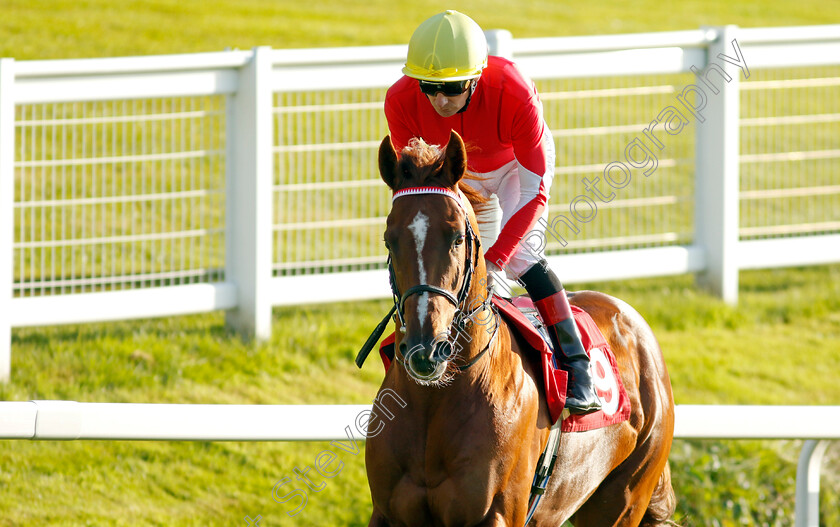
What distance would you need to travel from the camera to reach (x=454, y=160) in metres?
2.80

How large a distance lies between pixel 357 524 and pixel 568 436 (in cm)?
188

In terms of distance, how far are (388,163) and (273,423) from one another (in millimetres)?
971

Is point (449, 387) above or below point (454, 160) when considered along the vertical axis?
below

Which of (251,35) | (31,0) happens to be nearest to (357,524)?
(251,35)

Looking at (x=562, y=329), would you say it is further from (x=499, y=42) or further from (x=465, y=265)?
(x=499, y=42)

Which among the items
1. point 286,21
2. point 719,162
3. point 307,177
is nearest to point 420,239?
point 307,177

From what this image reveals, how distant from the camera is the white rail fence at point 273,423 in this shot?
3012 mm

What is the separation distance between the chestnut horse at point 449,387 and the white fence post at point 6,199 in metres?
2.88

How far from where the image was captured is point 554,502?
332cm

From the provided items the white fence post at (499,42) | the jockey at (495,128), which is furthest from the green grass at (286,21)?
the jockey at (495,128)

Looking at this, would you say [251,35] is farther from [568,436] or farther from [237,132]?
[568,436]

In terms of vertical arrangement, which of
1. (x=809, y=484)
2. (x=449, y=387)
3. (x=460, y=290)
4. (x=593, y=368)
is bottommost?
(x=809, y=484)

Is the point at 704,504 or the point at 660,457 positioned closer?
the point at 660,457

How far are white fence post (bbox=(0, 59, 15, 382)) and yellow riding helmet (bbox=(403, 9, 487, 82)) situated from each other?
9.39 ft
